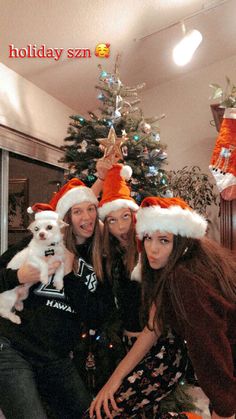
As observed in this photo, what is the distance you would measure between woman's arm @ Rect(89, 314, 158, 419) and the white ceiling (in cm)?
236

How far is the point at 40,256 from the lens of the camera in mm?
1874

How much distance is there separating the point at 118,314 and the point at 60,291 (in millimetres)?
474

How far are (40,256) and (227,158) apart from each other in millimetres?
2287

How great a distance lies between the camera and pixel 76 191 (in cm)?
218

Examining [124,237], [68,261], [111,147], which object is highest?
[111,147]

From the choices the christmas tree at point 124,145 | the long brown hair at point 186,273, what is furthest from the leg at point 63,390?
the christmas tree at point 124,145

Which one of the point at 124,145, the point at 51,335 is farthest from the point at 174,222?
the point at 124,145

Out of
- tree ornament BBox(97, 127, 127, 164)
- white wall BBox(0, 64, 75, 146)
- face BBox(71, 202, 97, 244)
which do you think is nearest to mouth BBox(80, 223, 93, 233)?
face BBox(71, 202, 97, 244)

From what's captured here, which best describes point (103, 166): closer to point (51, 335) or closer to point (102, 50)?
point (51, 335)

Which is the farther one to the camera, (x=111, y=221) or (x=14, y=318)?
(x=111, y=221)

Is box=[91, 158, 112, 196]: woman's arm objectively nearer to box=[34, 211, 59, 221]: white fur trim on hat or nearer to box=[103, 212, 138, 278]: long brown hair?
box=[103, 212, 138, 278]: long brown hair

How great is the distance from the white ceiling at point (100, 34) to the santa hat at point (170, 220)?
186cm

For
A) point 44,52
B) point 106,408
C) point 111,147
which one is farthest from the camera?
point 44,52

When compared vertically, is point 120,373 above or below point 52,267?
below
